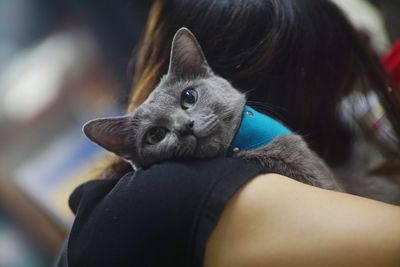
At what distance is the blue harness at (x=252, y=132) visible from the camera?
766mm

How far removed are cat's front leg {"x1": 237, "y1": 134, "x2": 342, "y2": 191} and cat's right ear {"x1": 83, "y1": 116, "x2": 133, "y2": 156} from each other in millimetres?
181

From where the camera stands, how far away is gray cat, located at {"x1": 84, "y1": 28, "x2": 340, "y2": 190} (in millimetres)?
751

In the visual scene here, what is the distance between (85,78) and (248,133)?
0.39 meters

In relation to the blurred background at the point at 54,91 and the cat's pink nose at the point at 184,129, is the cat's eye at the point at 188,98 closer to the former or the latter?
the cat's pink nose at the point at 184,129

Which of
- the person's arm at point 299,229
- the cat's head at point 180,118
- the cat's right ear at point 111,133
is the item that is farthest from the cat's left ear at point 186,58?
the person's arm at point 299,229

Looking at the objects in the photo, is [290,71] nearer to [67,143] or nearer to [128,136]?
[128,136]

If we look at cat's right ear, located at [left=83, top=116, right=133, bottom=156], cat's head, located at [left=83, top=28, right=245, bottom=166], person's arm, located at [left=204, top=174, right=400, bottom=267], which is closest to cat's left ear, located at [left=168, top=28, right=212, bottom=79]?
cat's head, located at [left=83, top=28, right=245, bottom=166]

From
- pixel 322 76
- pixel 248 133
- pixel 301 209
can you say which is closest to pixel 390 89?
pixel 322 76

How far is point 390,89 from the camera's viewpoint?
94 cm

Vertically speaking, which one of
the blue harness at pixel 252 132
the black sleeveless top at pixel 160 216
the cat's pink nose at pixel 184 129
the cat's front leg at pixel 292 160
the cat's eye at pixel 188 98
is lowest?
the cat's front leg at pixel 292 160

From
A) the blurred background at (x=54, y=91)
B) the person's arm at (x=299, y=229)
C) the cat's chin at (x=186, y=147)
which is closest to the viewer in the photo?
the person's arm at (x=299, y=229)

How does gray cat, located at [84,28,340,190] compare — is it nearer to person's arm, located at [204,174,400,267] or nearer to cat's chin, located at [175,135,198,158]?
cat's chin, located at [175,135,198,158]

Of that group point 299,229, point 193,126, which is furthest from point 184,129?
point 299,229

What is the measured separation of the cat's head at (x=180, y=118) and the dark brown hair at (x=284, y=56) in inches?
1.4
